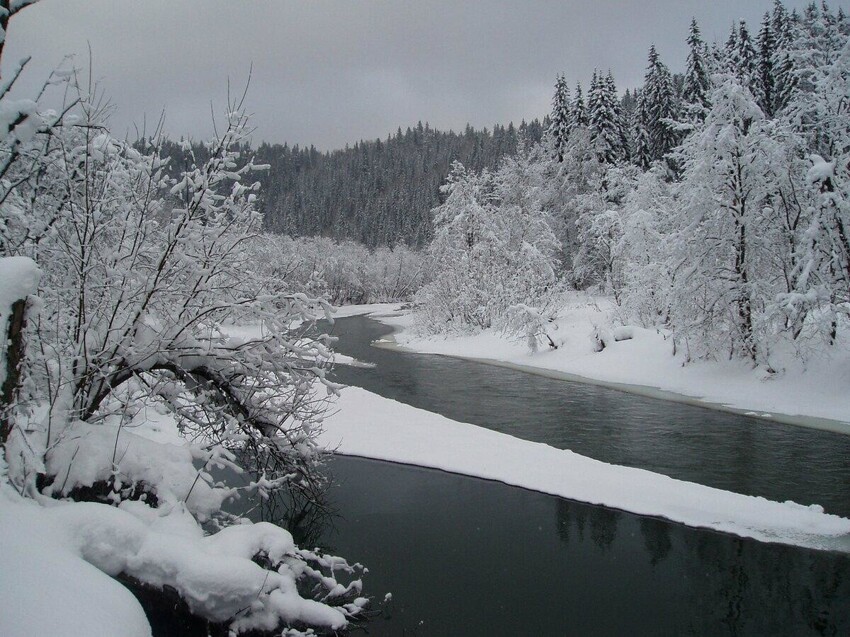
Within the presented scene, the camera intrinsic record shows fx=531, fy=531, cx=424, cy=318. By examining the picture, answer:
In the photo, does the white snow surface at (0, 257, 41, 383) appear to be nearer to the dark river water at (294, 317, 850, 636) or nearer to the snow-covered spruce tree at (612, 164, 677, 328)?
the dark river water at (294, 317, 850, 636)

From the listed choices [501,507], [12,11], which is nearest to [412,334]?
[501,507]

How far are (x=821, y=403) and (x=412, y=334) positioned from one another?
1058 inches

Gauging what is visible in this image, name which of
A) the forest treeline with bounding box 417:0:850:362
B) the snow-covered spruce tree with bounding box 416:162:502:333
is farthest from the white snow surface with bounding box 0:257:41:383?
the snow-covered spruce tree with bounding box 416:162:502:333

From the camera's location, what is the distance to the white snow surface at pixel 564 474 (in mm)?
8141

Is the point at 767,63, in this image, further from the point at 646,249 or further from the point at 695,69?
the point at 646,249

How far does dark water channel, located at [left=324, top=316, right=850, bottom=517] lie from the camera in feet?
33.3

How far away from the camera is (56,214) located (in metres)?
5.97

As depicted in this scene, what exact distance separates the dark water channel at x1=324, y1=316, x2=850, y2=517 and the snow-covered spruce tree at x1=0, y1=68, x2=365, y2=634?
24.9ft

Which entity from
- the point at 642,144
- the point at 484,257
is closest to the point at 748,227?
the point at 484,257

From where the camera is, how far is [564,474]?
33.7 feet

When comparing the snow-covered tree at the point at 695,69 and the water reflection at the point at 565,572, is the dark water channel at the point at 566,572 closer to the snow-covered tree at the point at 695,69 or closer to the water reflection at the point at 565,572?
the water reflection at the point at 565,572

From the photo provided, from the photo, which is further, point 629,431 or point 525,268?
point 525,268

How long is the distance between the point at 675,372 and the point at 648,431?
288 inches

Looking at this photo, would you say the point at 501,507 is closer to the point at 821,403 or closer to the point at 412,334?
the point at 821,403
